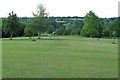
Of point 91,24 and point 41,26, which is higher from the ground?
point 91,24

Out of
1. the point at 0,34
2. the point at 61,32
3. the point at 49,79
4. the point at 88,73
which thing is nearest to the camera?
the point at 49,79

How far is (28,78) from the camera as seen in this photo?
9.16 m

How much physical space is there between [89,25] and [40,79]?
232ft

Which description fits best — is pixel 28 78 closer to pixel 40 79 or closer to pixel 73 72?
pixel 40 79

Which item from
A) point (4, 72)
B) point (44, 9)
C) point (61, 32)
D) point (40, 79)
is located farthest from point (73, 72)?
point (61, 32)

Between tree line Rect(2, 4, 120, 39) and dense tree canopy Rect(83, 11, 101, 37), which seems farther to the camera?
dense tree canopy Rect(83, 11, 101, 37)

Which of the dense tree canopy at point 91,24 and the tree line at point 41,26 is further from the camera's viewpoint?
the dense tree canopy at point 91,24

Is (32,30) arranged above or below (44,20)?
below

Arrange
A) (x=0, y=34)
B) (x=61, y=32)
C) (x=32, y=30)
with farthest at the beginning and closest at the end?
(x=61, y=32), (x=0, y=34), (x=32, y=30)

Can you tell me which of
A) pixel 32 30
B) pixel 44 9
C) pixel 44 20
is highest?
pixel 44 9

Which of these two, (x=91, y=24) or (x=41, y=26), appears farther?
(x=91, y=24)

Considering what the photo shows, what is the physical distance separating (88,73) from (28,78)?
12.6 feet

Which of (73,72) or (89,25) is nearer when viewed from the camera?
(73,72)

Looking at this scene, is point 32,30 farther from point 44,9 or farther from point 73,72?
point 73,72
